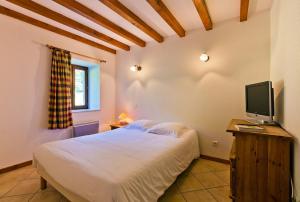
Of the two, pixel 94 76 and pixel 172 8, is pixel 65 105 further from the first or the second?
pixel 172 8

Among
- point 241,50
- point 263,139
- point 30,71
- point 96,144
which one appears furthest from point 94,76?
point 263,139

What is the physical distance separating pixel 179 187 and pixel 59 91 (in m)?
2.76

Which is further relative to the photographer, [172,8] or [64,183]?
[172,8]

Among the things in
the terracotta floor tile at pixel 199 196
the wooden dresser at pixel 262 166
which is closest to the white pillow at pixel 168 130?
the terracotta floor tile at pixel 199 196

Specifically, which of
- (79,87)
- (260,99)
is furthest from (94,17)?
(260,99)

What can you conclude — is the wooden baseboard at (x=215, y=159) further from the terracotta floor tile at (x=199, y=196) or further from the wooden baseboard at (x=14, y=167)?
the wooden baseboard at (x=14, y=167)

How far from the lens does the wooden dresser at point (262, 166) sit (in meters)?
1.33

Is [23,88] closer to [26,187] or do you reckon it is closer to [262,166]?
[26,187]

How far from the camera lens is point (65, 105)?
3.19 meters

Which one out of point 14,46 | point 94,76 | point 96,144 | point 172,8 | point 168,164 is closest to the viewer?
point 168,164

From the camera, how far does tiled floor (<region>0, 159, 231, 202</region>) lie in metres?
1.91

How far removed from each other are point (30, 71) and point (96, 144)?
189 centimetres

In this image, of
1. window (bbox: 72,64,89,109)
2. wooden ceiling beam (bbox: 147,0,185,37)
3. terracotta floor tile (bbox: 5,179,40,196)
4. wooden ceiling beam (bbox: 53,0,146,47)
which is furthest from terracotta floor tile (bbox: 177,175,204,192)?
window (bbox: 72,64,89,109)

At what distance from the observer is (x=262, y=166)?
4.68 ft
